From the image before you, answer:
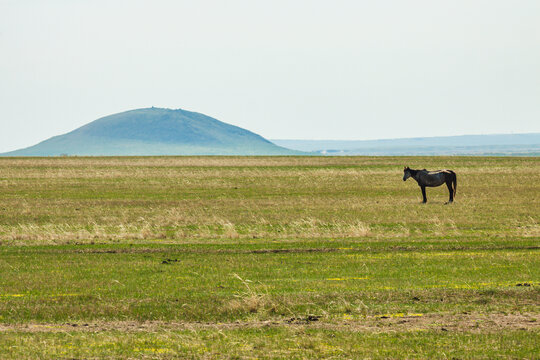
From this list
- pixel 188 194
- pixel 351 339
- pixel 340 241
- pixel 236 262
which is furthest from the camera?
pixel 188 194

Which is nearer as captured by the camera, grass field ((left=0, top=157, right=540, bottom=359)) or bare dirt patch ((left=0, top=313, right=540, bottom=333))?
grass field ((left=0, top=157, right=540, bottom=359))

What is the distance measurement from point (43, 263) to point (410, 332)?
13366 mm

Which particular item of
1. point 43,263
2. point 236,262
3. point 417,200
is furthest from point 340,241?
point 417,200

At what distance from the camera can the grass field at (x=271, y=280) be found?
12.4 metres

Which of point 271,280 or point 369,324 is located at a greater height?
point 369,324

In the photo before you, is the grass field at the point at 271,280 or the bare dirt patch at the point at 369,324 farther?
the bare dirt patch at the point at 369,324

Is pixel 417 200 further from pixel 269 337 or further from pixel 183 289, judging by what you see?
pixel 269 337

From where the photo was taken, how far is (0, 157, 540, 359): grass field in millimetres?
12438

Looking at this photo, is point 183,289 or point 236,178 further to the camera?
point 236,178

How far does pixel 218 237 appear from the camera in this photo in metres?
29.2

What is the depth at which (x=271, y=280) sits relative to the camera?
19.0 m

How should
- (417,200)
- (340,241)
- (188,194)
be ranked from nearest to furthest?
(340,241) → (417,200) → (188,194)

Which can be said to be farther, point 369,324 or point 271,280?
point 271,280

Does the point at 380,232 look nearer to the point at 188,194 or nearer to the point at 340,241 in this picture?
the point at 340,241
